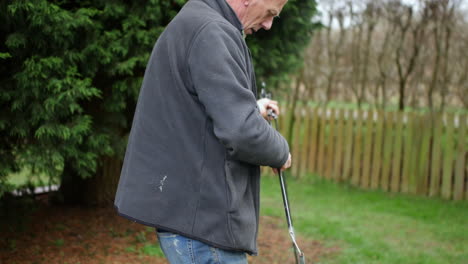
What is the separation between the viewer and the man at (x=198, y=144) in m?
1.76

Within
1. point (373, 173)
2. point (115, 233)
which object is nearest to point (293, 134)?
point (373, 173)

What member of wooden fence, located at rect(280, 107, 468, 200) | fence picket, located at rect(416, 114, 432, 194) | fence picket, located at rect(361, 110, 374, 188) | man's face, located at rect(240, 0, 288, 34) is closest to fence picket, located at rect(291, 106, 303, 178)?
wooden fence, located at rect(280, 107, 468, 200)

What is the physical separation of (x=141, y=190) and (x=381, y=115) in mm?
6620

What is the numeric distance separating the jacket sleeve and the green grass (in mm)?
3320

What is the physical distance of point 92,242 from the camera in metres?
4.83

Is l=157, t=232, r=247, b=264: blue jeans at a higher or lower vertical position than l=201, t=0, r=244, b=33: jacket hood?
lower

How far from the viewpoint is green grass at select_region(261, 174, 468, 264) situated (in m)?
4.99

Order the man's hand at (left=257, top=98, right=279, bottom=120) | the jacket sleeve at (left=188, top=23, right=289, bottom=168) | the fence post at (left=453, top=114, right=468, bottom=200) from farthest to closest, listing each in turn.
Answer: the fence post at (left=453, top=114, right=468, bottom=200), the man's hand at (left=257, top=98, right=279, bottom=120), the jacket sleeve at (left=188, top=23, right=289, bottom=168)

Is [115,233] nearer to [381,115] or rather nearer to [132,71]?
[132,71]

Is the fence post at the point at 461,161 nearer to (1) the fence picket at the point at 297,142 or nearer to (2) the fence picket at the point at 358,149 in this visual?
(2) the fence picket at the point at 358,149

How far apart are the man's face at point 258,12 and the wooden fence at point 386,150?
19.8ft

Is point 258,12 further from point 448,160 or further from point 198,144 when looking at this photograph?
point 448,160

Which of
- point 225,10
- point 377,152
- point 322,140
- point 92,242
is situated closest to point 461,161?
point 377,152

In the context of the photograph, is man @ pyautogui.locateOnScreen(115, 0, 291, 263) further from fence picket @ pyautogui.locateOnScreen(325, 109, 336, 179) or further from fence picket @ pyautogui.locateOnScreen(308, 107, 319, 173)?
fence picket @ pyautogui.locateOnScreen(308, 107, 319, 173)
